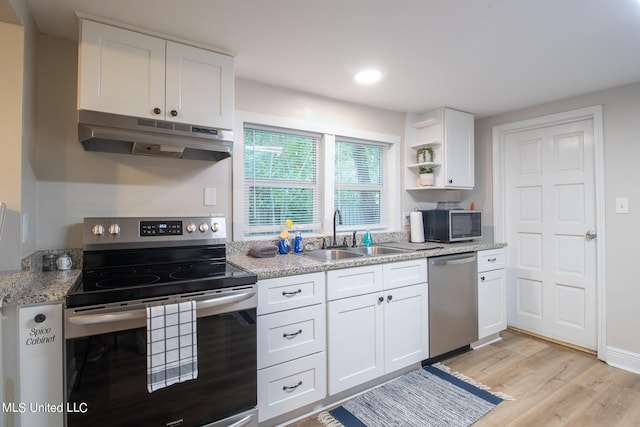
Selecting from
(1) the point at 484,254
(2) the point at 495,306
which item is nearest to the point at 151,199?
(1) the point at 484,254

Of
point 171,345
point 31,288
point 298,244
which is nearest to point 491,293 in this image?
point 298,244

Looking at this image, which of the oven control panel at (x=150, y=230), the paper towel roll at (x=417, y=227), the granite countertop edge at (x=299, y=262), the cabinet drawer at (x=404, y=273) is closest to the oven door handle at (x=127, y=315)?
the granite countertop edge at (x=299, y=262)

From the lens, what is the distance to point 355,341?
2.03m

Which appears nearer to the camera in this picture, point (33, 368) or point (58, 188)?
point (33, 368)

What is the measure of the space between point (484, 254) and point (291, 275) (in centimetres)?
190

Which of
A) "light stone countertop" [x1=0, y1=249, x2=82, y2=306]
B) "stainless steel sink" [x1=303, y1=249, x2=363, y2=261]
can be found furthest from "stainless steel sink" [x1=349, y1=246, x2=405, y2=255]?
"light stone countertop" [x1=0, y1=249, x2=82, y2=306]

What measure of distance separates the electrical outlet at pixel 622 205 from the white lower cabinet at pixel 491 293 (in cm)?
88

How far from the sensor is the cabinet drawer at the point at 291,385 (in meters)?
1.72

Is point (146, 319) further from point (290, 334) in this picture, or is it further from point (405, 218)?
point (405, 218)

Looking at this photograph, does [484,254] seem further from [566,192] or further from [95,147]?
[95,147]

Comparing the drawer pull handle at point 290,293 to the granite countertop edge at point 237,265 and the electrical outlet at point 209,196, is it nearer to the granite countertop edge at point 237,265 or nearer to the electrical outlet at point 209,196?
the granite countertop edge at point 237,265

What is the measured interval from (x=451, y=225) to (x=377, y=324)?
1.30m

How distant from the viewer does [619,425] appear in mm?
1812

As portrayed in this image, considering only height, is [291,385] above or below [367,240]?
below
